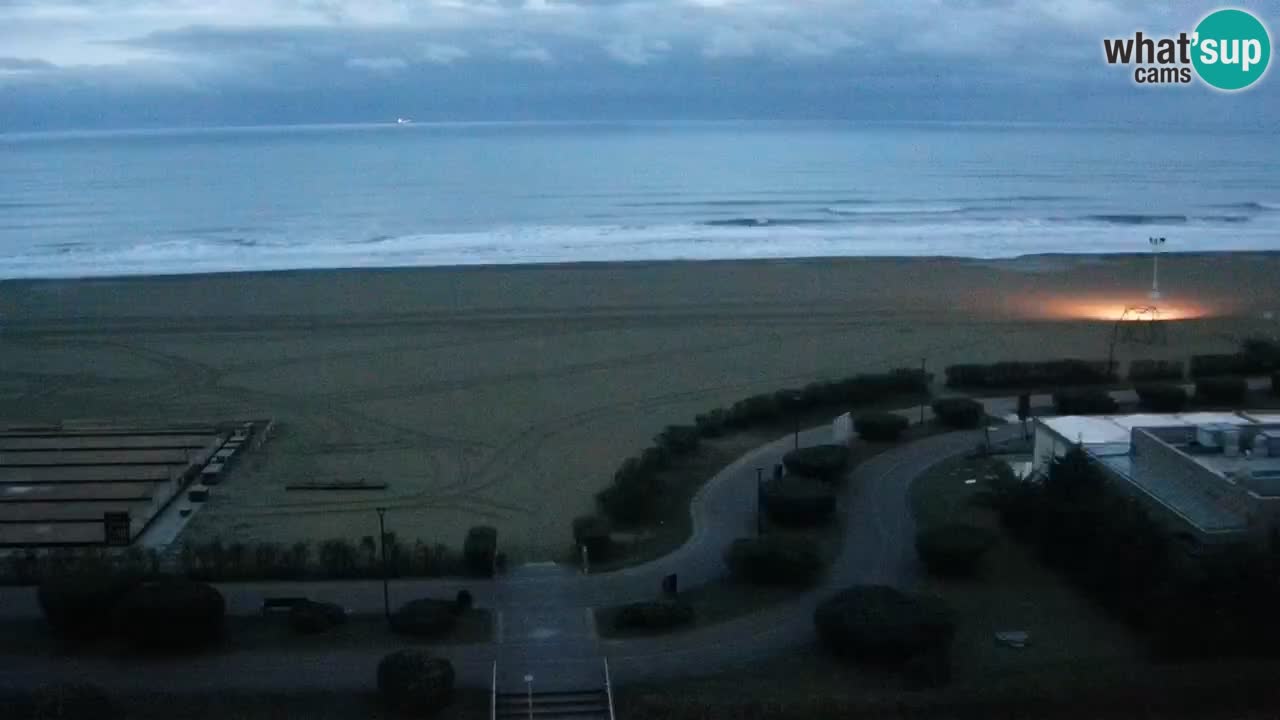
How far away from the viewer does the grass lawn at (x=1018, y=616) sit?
1114 cm

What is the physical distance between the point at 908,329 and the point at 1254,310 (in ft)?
28.1

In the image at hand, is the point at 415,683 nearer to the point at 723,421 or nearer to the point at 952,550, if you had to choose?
the point at 952,550

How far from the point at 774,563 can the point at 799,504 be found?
1.90 meters

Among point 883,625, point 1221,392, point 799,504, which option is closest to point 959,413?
point 1221,392

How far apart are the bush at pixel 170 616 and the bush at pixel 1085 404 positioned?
514 inches

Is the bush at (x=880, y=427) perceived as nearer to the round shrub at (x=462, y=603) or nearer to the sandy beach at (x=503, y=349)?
the sandy beach at (x=503, y=349)

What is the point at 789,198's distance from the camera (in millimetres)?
55812

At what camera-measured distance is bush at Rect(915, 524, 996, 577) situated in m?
13.0

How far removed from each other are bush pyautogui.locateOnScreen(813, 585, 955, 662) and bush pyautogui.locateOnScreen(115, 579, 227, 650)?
18.4 feet

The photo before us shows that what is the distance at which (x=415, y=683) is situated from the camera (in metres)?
10.1

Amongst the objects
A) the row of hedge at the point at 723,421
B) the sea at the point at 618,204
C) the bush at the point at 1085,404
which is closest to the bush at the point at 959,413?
the bush at the point at 1085,404

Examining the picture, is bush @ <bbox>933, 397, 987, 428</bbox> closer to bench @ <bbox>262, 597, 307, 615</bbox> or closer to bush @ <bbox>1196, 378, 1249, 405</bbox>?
bush @ <bbox>1196, 378, 1249, 405</bbox>

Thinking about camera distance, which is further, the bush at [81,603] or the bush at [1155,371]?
the bush at [1155,371]

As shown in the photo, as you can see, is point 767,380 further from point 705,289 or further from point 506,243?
point 506,243
